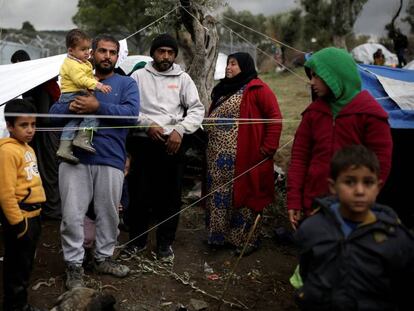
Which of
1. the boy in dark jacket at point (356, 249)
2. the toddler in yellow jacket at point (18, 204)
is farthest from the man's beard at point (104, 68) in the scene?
the boy in dark jacket at point (356, 249)

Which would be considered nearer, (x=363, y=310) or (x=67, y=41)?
(x=363, y=310)

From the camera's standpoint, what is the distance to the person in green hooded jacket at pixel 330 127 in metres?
2.48

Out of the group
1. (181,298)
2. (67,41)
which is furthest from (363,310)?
(67,41)

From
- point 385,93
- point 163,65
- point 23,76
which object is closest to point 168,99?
point 163,65

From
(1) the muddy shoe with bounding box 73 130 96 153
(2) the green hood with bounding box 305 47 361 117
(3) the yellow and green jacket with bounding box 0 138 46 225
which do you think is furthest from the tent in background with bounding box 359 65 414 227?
(3) the yellow and green jacket with bounding box 0 138 46 225

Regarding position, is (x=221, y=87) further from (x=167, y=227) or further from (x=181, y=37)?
(x=181, y=37)

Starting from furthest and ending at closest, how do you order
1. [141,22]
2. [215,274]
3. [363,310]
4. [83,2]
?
[83,2] → [141,22] → [215,274] → [363,310]

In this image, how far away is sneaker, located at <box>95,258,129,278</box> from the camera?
11.7 ft

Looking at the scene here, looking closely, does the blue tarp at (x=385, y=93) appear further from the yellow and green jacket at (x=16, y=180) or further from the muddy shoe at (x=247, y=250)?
the yellow and green jacket at (x=16, y=180)

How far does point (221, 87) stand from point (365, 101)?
1845 millimetres

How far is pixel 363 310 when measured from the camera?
6.08 ft

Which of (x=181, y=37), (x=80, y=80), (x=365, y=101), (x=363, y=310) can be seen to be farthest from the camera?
(x=181, y=37)

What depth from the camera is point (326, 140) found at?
257cm

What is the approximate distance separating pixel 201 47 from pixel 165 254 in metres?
2.60
